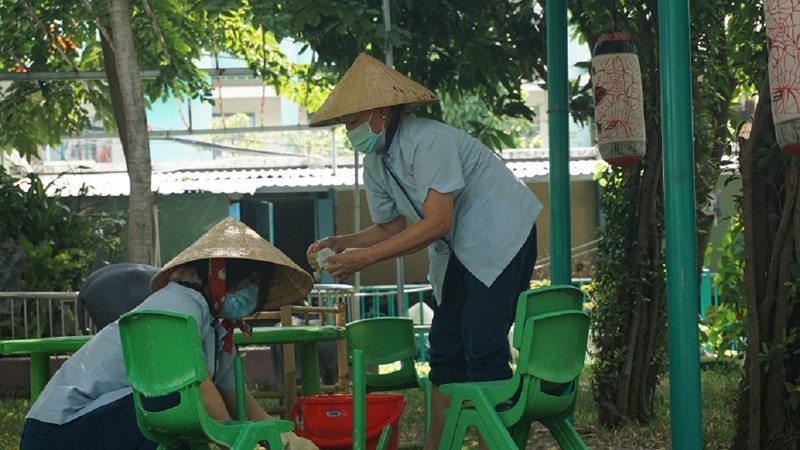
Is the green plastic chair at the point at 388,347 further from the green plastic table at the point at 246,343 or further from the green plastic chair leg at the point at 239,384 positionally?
the green plastic chair leg at the point at 239,384

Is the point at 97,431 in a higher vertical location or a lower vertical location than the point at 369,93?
lower

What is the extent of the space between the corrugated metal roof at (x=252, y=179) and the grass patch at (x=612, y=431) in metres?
6.02

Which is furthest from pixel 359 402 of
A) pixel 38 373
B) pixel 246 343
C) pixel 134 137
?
pixel 134 137

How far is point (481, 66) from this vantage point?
9.11 m

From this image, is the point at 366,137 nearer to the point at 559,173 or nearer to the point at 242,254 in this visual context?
the point at 242,254

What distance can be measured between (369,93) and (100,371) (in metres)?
1.41

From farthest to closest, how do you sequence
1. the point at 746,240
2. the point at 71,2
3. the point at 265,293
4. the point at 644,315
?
the point at 71,2 < the point at 644,315 < the point at 746,240 < the point at 265,293

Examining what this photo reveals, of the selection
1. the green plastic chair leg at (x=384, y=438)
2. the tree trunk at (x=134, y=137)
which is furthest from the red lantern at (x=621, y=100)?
the tree trunk at (x=134, y=137)

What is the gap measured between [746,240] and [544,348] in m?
1.77

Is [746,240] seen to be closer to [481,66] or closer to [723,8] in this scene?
[723,8]

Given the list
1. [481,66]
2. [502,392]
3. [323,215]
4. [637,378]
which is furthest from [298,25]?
[323,215]

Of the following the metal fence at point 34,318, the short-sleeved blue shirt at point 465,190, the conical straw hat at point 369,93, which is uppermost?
the conical straw hat at point 369,93

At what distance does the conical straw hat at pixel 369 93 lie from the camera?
15.0 ft

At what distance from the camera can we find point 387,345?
16.2 ft
